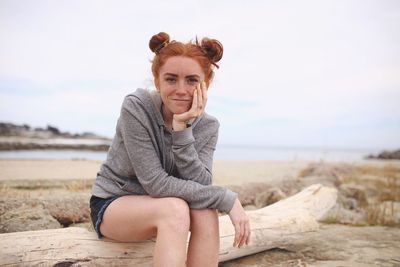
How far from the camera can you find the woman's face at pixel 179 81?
2598 millimetres

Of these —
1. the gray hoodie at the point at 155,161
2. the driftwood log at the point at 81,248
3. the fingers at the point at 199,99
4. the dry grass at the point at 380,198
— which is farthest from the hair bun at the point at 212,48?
the dry grass at the point at 380,198

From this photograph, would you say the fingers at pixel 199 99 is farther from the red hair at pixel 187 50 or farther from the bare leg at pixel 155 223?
the bare leg at pixel 155 223

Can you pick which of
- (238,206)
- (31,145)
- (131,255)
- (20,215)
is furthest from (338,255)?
(31,145)

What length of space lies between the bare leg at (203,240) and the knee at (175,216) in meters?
0.12

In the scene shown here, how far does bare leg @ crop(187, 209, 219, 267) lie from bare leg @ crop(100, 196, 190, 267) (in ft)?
0.39

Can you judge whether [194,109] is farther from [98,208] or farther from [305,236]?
[305,236]

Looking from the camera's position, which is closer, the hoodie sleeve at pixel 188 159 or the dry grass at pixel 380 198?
the hoodie sleeve at pixel 188 159

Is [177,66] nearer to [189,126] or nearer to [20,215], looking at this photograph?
[189,126]

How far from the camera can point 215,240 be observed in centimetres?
246

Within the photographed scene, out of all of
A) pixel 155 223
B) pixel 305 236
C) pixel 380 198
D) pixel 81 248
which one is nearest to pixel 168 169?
pixel 155 223

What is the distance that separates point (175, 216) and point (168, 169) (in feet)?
1.60

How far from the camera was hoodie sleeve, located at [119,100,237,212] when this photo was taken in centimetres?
247

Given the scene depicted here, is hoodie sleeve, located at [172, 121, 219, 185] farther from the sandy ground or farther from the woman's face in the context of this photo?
the sandy ground

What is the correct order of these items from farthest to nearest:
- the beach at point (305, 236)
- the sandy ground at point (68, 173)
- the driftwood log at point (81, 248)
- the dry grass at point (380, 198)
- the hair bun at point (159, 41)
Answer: the sandy ground at point (68, 173) < the dry grass at point (380, 198) < the beach at point (305, 236) < the hair bun at point (159, 41) < the driftwood log at point (81, 248)
